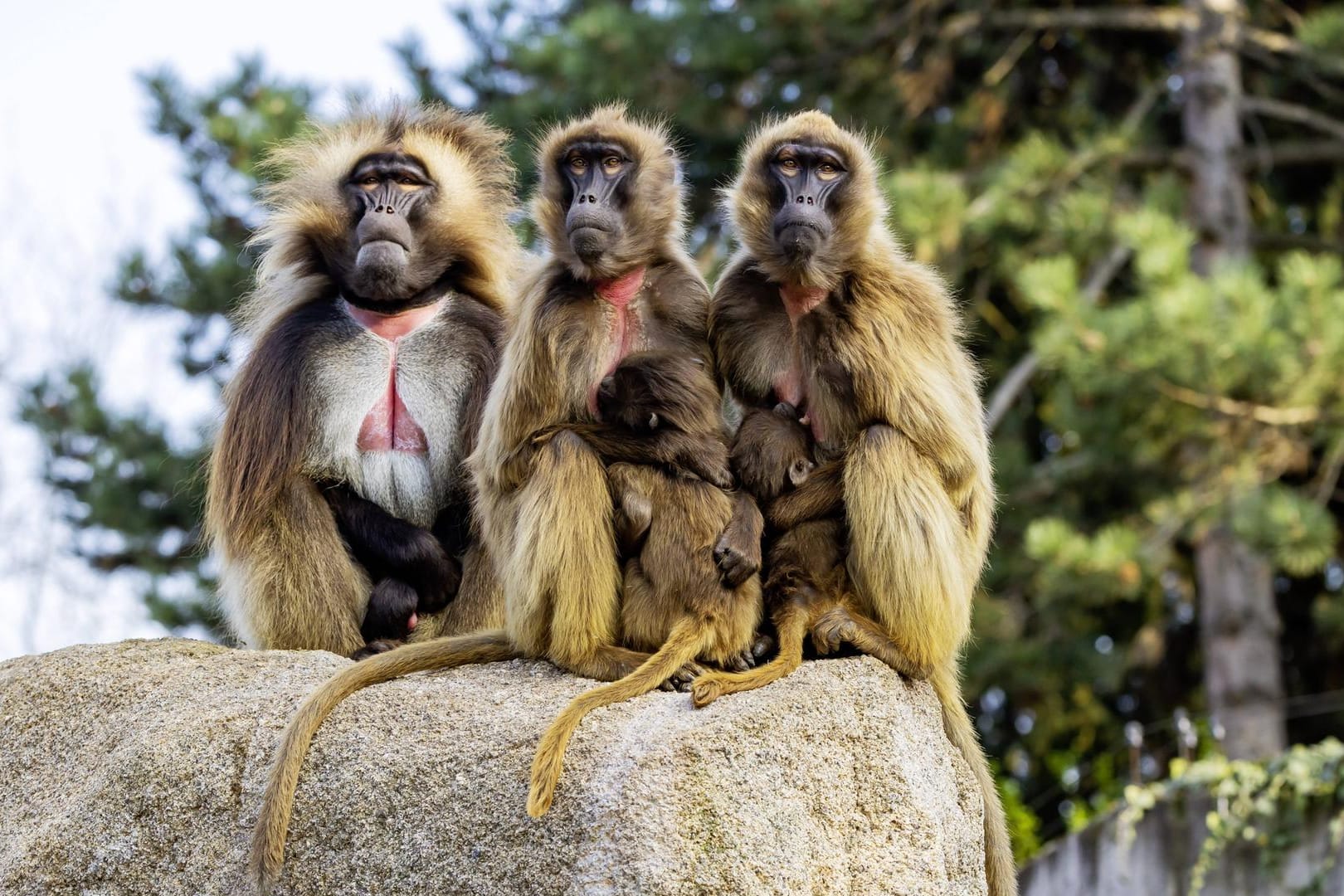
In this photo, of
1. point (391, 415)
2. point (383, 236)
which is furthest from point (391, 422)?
point (383, 236)

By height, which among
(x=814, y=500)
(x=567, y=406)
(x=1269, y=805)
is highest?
(x=567, y=406)

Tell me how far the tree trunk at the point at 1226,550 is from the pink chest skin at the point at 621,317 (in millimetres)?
7634

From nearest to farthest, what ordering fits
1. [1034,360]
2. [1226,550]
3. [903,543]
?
[903,543] → [1034,360] → [1226,550]

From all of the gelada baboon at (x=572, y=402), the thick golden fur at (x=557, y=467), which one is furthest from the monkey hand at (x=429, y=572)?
the gelada baboon at (x=572, y=402)

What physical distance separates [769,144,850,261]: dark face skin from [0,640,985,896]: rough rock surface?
4.13 ft

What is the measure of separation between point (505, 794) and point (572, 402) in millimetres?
1313

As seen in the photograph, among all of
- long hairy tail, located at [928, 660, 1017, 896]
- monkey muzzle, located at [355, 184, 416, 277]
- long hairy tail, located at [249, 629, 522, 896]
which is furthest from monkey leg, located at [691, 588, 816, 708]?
monkey muzzle, located at [355, 184, 416, 277]

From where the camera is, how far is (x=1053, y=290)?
10.5m

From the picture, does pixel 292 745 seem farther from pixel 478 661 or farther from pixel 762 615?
pixel 762 615

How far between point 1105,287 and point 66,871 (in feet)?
A: 37.0

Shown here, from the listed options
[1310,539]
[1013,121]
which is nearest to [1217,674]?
[1310,539]

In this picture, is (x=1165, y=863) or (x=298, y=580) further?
(x=1165, y=863)

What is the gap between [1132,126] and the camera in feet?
42.4

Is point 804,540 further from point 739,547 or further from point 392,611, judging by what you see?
point 392,611
